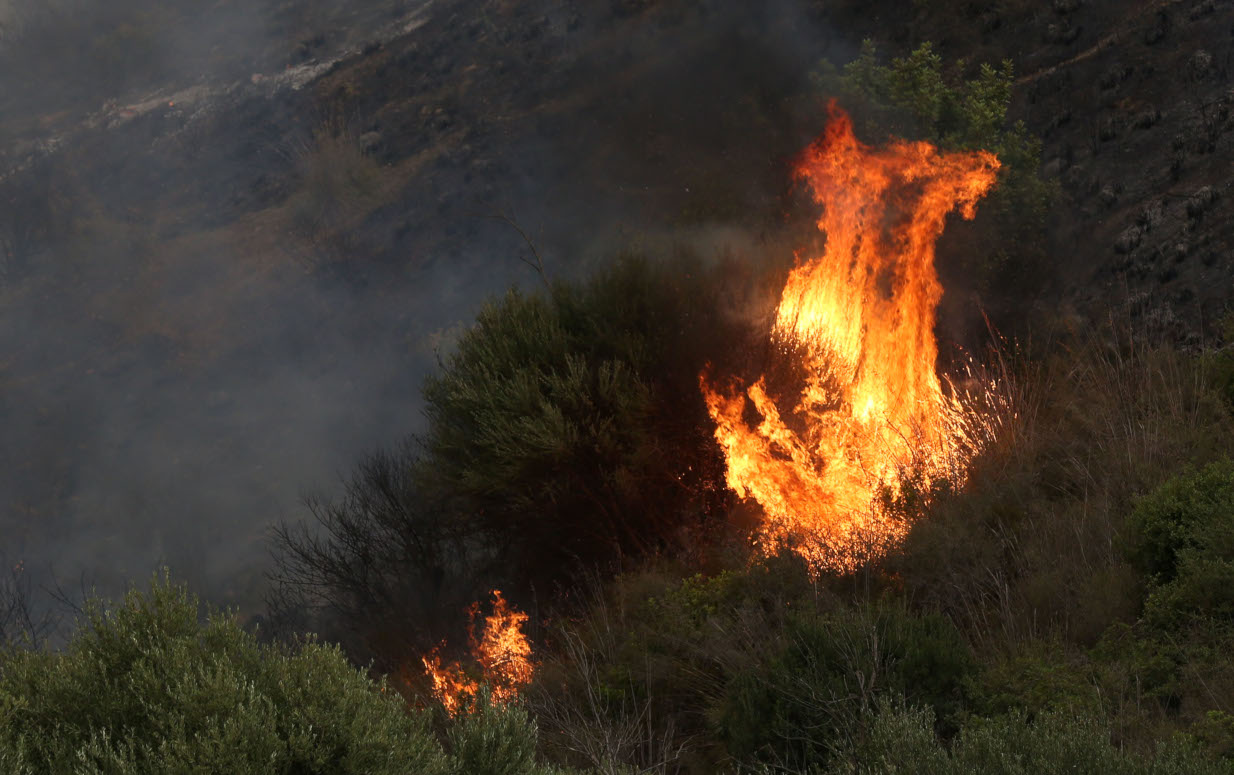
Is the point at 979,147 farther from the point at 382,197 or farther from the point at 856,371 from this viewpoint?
the point at 382,197

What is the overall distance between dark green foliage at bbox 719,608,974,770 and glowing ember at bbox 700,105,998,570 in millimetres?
3444

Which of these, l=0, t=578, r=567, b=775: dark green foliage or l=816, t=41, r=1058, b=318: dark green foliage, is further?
l=816, t=41, r=1058, b=318: dark green foliage

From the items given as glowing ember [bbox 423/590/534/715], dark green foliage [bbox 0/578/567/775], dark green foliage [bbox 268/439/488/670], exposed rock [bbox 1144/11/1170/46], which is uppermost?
dark green foliage [bbox 0/578/567/775]

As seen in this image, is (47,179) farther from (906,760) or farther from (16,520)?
(906,760)

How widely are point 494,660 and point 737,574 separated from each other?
533cm

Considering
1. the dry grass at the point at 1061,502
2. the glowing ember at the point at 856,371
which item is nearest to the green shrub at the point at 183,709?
the dry grass at the point at 1061,502

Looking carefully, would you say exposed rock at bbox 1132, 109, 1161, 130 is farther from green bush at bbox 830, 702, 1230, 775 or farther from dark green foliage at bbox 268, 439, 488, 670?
green bush at bbox 830, 702, 1230, 775

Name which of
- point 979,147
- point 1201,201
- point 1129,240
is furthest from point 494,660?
point 1201,201

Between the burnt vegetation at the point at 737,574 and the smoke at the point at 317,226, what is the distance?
688cm

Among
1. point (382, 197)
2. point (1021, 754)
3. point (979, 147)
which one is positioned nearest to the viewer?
point (1021, 754)

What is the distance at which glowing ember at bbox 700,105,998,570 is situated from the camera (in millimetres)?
13867

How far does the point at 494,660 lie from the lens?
656 inches

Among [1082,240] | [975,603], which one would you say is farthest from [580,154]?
[975,603]

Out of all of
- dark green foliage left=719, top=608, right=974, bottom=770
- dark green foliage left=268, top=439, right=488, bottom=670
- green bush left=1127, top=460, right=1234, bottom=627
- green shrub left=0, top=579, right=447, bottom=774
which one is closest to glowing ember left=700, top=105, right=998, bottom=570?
green bush left=1127, top=460, right=1234, bottom=627
